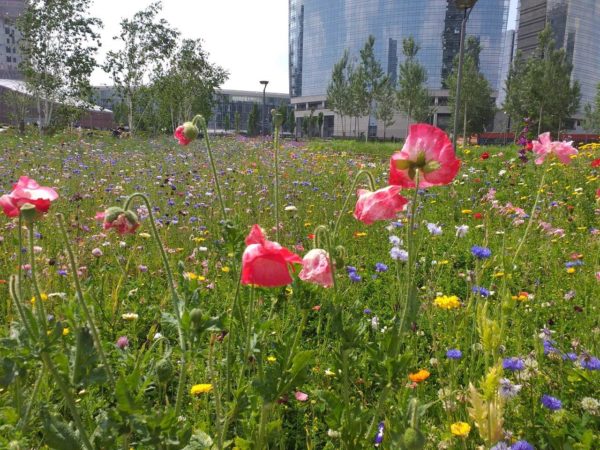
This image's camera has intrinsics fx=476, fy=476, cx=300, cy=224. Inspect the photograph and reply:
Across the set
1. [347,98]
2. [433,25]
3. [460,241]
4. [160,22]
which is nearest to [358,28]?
[433,25]

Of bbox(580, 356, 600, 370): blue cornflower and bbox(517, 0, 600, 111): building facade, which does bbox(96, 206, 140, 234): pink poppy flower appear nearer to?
bbox(580, 356, 600, 370): blue cornflower

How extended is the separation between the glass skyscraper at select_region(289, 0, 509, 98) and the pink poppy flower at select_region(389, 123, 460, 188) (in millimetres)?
64904

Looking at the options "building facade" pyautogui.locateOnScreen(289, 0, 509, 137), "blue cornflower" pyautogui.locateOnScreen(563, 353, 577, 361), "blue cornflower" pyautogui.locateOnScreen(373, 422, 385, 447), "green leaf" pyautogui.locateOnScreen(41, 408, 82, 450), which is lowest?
"blue cornflower" pyautogui.locateOnScreen(373, 422, 385, 447)

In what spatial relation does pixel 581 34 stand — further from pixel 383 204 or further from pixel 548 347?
pixel 383 204

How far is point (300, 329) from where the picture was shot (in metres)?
1.13

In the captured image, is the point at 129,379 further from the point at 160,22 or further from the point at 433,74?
the point at 433,74

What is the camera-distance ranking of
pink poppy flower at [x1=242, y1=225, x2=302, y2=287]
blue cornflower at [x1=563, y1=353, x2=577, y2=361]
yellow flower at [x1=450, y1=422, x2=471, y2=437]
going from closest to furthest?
pink poppy flower at [x1=242, y1=225, x2=302, y2=287]
yellow flower at [x1=450, y1=422, x2=471, y2=437]
blue cornflower at [x1=563, y1=353, x2=577, y2=361]

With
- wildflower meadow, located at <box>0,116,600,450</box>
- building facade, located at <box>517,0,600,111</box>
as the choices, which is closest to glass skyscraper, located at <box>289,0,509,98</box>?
building facade, located at <box>517,0,600,111</box>

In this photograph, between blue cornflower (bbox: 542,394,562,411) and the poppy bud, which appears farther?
blue cornflower (bbox: 542,394,562,411)

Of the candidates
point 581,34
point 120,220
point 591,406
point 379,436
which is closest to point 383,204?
point 120,220

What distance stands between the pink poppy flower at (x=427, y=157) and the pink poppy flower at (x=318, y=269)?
0.24 meters

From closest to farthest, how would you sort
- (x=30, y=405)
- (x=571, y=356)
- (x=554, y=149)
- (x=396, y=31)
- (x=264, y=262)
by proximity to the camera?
(x=264, y=262) < (x=30, y=405) < (x=571, y=356) < (x=554, y=149) < (x=396, y=31)

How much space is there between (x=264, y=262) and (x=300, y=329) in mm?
302

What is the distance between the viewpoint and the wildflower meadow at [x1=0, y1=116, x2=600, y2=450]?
0.96 m
